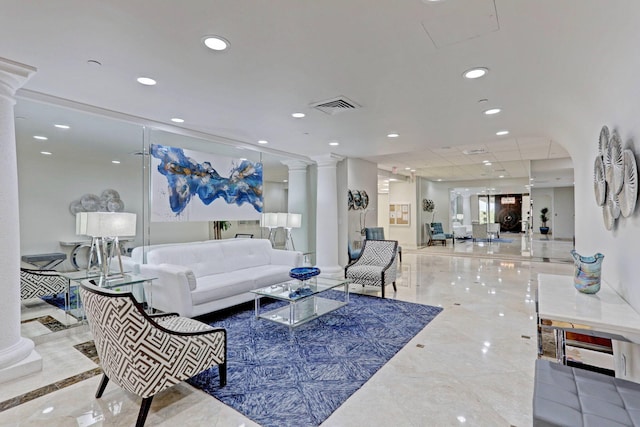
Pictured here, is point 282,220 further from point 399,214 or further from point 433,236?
point 433,236

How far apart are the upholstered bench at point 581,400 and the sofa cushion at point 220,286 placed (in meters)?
3.36

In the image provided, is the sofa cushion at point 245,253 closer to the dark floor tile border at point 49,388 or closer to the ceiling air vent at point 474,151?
the dark floor tile border at point 49,388

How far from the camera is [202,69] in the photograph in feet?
8.55

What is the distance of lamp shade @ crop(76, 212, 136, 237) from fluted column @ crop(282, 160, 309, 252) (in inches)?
138

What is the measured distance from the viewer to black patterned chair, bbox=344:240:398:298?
4.96 m

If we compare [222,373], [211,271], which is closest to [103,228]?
[211,271]

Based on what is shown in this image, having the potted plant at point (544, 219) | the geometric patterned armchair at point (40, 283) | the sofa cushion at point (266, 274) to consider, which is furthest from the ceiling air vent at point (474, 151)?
the potted plant at point (544, 219)

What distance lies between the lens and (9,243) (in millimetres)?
2600

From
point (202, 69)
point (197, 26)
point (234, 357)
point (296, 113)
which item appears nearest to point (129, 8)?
point (197, 26)

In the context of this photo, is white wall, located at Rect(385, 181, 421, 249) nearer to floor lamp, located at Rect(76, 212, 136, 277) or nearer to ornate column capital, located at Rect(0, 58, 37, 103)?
floor lamp, located at Rect(76, 212, 136, 277)

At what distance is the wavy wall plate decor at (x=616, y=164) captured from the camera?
197 cm

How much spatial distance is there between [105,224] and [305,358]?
2480 mm

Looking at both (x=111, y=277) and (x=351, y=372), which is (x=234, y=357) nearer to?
(x=351, y=372)

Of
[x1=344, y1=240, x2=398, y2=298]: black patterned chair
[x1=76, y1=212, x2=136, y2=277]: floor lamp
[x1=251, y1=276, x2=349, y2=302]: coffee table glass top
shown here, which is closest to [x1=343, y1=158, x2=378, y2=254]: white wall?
[x1=344, y1=240, x2=398, y2=298]: black patterned chair
